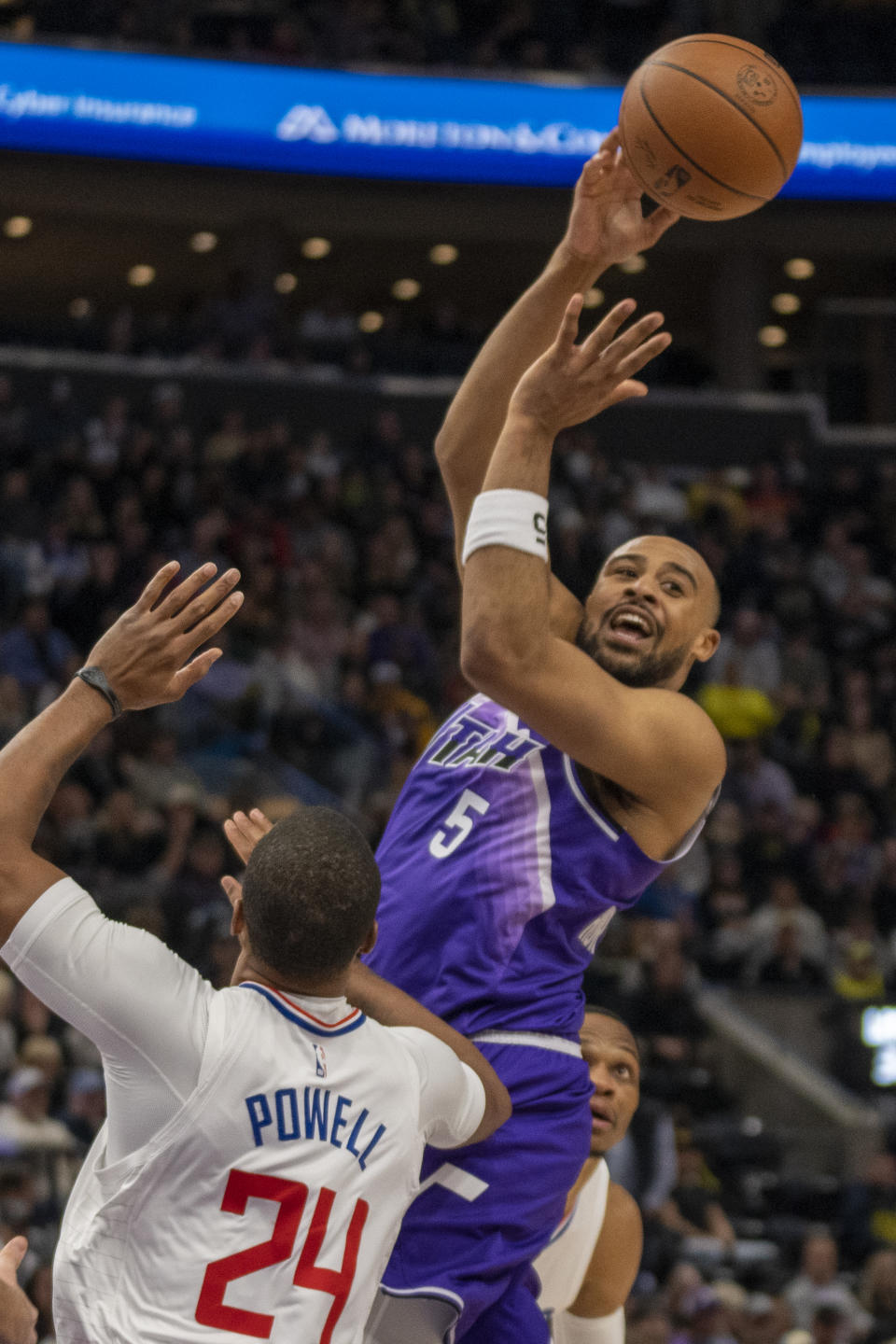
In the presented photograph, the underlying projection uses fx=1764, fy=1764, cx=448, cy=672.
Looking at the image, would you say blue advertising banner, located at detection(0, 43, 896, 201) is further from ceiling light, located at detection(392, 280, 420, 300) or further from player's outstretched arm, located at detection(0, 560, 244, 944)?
player's outstretched arm, located at detection(0, 560, 244, 944)

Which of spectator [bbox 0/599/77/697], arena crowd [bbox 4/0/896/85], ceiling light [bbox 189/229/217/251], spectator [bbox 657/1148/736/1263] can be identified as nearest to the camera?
spectator [bbox 657/1148/736/1263]

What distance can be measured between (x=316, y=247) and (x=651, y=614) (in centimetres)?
1618

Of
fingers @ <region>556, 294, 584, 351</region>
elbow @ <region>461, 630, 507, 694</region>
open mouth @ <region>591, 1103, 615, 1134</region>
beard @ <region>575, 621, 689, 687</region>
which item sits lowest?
open mouth @ <region>591, 1103, 615, 1134</region>

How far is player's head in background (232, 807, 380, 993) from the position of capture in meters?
2.51

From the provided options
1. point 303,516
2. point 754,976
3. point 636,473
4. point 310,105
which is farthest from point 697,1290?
point 310,105

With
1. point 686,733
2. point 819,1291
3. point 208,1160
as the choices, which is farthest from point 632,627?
point 819,1291

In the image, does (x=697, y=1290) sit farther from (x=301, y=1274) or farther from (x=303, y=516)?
(x=303, y=516)

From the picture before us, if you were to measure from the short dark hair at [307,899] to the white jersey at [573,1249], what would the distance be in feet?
6.10

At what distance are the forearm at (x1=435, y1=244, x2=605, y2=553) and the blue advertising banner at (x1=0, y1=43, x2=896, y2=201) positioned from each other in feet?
44.3

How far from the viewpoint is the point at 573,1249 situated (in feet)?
14.1

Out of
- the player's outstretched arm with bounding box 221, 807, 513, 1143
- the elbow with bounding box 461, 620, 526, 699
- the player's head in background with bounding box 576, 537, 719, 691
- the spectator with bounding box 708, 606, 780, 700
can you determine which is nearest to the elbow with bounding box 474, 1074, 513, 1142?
the player's outstretched arm with bounding box 221, 807, 513, 1143

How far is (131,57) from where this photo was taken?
16.3 m

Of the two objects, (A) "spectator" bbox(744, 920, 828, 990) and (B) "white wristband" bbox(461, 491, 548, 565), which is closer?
(B) "white wristband" bbox(461, 491, 548, 565)

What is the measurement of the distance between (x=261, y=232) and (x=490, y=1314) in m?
15.6
